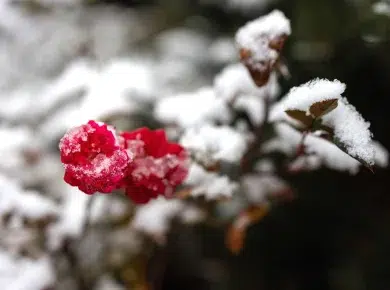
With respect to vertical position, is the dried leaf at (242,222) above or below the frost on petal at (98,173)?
below

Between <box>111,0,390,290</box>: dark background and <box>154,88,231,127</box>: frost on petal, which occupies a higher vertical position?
<box>154,88,231,127</box>: frost on petal

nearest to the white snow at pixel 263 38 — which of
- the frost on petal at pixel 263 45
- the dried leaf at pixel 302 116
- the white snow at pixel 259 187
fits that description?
the frost on petal at pixel 263 45

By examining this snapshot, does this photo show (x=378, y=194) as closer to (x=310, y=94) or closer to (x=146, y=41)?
(x=310, y=94)

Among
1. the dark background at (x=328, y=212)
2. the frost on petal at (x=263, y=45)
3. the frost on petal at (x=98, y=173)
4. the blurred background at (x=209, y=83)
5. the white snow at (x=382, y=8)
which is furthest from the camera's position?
the dark background at (x=328, y=212)

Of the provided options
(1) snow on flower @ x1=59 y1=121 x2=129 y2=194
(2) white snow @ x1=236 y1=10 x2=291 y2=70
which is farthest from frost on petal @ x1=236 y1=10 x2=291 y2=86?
(1) snow on flower @ x1=59 y1=121 x2=129 y2=194

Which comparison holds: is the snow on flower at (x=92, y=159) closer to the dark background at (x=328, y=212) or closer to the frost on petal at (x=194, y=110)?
the frost on petal at (x=194, y=110)

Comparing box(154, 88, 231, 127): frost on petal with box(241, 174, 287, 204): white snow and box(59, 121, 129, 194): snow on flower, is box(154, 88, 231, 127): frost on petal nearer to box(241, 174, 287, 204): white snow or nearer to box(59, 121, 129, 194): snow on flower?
box(241, 174, 287, 204): white snow

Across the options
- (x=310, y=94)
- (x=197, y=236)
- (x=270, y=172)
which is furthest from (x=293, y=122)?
(x=197, y=236)
